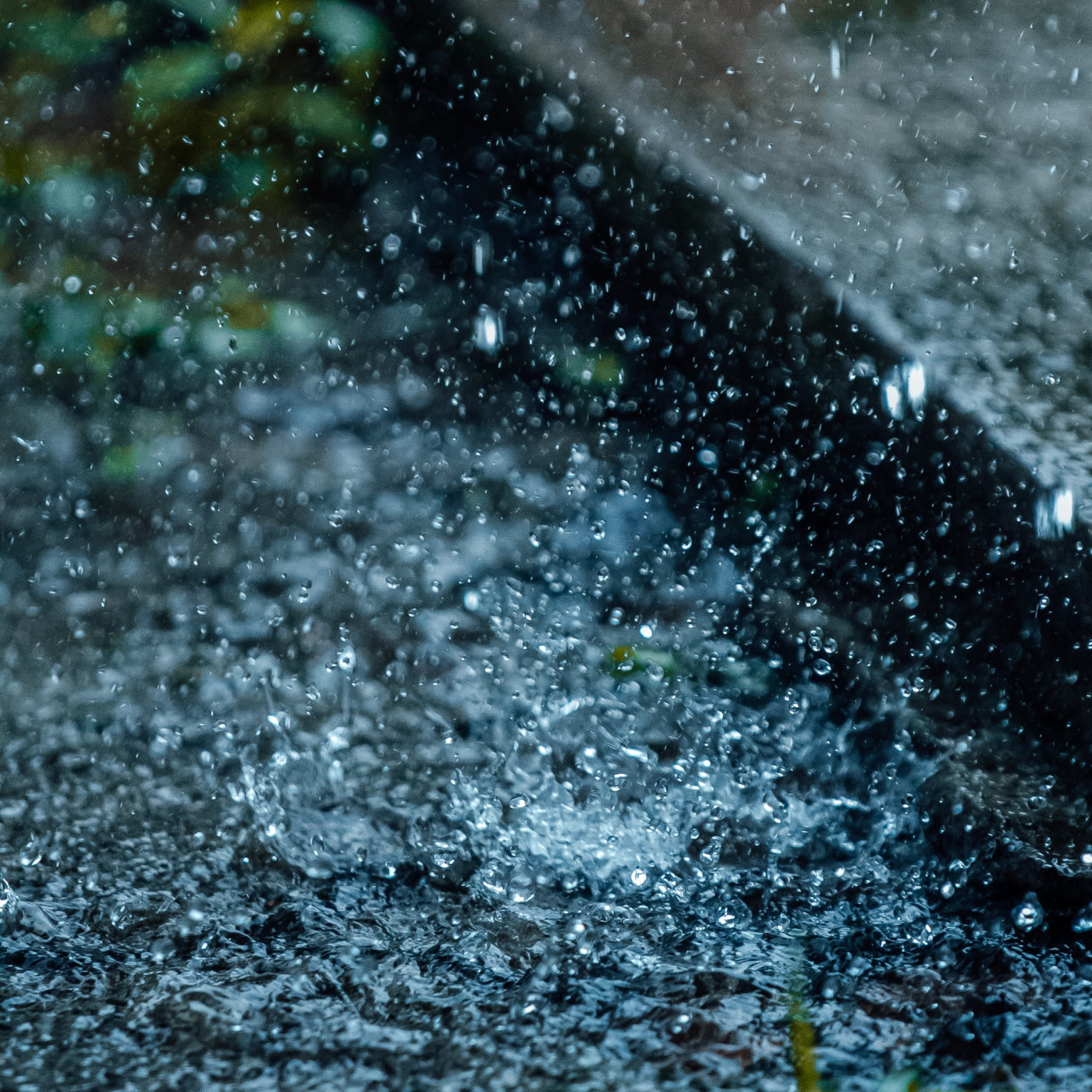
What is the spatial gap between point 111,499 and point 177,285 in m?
0.56

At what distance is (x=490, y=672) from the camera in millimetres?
1744

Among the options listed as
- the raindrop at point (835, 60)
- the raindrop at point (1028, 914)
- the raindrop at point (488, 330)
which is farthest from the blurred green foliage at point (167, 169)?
the raindrop at point (1028, 914)

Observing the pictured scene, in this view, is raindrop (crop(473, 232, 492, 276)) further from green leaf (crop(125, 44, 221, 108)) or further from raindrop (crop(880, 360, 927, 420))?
raindrop (crop(880, 360, 927, 420))

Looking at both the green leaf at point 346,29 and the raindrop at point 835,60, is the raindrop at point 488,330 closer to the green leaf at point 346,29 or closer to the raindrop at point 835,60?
the green leaf at point 346,29

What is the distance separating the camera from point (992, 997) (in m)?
1.00

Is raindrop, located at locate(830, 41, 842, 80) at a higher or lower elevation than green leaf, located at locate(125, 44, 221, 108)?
lower

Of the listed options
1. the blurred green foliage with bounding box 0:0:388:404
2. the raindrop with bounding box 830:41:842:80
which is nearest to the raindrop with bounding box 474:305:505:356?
the blurred green foliage with bounding box 0:0:388:404

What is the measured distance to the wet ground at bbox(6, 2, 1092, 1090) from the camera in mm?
999

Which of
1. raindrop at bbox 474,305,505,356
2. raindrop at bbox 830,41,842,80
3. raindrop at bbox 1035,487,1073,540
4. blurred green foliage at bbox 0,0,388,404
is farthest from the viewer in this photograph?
blurred green foliage at bbox 0,0,388,404

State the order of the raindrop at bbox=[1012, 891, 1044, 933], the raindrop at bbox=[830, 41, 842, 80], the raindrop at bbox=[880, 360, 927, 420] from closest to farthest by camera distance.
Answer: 1. the raindrop at bbox=[1012, 891, 1044, 933]
2. the raindrop at bbox=[880, 360, 927, 420]
3. the raindrop at bbox=[830, 41, 842, 80]

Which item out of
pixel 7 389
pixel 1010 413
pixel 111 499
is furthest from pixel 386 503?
pixel 1010 413

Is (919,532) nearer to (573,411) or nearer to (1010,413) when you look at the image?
(1010,413)

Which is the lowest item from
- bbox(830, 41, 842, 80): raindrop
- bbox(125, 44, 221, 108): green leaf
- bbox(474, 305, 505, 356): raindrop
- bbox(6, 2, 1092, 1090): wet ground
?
bbox(6, 2, 1092, 1090): wet ground

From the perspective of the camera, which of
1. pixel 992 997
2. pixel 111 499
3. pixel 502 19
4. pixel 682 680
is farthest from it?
pixel 111 499
